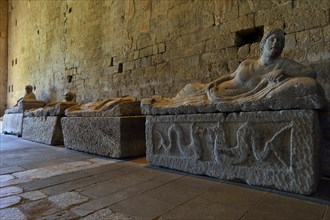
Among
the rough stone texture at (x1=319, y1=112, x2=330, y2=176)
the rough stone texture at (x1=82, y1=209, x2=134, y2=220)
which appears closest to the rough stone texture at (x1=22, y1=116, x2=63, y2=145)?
the rough stone texture at (x1=82, y1=209, x2=134, y2=220)

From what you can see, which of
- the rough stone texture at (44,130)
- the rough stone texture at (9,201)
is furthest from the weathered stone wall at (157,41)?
the rough stone texture at (9,201)

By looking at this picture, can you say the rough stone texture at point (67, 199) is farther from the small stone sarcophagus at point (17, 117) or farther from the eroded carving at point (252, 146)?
the small stone sarcophagus at point (17, 117)

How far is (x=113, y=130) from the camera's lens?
3271 mm

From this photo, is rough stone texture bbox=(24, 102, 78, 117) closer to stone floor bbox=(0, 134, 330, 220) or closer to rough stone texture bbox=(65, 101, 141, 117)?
rough stone texture bbox=(65, 101, 141, 117)

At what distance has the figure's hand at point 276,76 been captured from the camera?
1.98 metres

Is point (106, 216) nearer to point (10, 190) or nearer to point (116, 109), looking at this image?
point (10, 190)

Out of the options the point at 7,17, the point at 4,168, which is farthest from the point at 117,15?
the point at 7,17

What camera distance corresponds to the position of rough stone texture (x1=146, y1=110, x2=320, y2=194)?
1.75m

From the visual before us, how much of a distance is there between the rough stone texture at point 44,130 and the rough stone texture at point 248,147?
3.01 meters

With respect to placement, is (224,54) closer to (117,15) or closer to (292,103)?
(292,103)

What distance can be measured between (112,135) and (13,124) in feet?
17.6

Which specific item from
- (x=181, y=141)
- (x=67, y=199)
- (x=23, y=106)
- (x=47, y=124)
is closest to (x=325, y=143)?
(x=181, y=141)

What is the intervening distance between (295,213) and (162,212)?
0.87 meters

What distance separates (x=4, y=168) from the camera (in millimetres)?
2838
